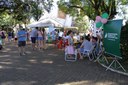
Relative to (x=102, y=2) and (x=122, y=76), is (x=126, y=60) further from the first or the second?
(x=102, y=2)

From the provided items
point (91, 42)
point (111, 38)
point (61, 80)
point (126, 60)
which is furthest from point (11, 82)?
point (91, 42)

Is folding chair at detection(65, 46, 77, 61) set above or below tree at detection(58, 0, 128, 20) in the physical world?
below

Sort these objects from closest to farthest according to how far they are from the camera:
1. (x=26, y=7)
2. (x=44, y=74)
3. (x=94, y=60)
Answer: (x=44, y=74)
(x=94, y=60)
(x=26, y=7)

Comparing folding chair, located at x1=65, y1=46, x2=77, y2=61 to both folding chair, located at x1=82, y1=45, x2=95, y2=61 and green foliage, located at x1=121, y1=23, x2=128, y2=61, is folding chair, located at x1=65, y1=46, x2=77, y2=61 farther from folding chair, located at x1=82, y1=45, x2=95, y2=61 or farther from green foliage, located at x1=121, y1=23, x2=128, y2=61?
green foliage, located at x1=121, y1=23, x2=128, y2=61

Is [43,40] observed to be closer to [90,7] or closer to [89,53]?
[89,53]

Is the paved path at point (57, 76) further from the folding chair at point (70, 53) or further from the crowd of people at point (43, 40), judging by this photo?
the crowd of people at point (43, 40)

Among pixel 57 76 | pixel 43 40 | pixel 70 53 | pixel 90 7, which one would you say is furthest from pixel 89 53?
pixel 90 7

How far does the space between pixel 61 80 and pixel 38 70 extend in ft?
6.83

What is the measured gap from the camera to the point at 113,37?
12.1 metres

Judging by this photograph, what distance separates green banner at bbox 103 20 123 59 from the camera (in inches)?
458

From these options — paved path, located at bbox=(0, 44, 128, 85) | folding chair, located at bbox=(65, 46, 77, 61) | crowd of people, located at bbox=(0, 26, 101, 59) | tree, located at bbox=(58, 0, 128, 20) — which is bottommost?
paved path, located at bbox=(0, 44, 128, 85)

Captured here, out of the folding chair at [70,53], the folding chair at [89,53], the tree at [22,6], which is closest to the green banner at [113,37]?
the folding chair at [89,53]

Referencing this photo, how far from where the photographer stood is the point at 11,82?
30.3 feet

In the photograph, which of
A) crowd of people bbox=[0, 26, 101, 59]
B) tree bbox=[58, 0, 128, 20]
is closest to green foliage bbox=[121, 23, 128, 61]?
crowd of people bbox=[0, 26, 101, 59]
